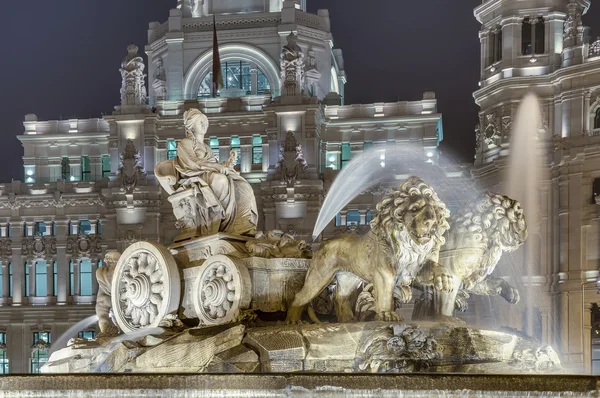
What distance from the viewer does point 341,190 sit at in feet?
185

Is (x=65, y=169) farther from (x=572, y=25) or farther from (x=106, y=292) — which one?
(x=106, y=292)

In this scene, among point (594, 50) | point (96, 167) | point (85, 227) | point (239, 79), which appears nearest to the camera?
point (594, 50)

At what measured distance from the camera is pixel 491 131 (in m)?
Answer: 55.2

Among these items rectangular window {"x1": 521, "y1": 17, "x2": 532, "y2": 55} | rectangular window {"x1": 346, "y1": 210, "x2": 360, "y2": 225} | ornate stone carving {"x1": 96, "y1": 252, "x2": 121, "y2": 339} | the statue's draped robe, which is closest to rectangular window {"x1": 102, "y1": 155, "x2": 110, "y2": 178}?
rectangular window {"x1": 346, "y1": 210, "x2": 360, "y2": 225}

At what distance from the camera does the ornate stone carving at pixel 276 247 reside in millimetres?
14078

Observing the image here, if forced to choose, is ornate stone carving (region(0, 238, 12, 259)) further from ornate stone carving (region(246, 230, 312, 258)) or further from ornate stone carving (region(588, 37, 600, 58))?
ornate stone carving (region(246, 230, 312, 258))

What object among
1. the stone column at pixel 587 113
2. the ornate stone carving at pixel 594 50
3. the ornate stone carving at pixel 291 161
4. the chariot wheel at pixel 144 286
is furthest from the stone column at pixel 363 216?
the chariot wheel at pixel 144 286

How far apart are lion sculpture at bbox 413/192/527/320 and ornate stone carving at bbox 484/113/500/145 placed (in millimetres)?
41744

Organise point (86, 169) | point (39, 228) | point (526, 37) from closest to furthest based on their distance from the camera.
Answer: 1. point (526, 37)
2. point (39, 228)
3. point (86, 169)

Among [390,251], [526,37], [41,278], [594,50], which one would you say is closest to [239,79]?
[41,278]

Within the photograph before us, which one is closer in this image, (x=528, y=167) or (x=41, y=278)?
(x=528, y=167)

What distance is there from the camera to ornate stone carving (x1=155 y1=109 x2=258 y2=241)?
14719mm

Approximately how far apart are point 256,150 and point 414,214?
5141cm

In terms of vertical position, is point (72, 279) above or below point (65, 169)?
below
